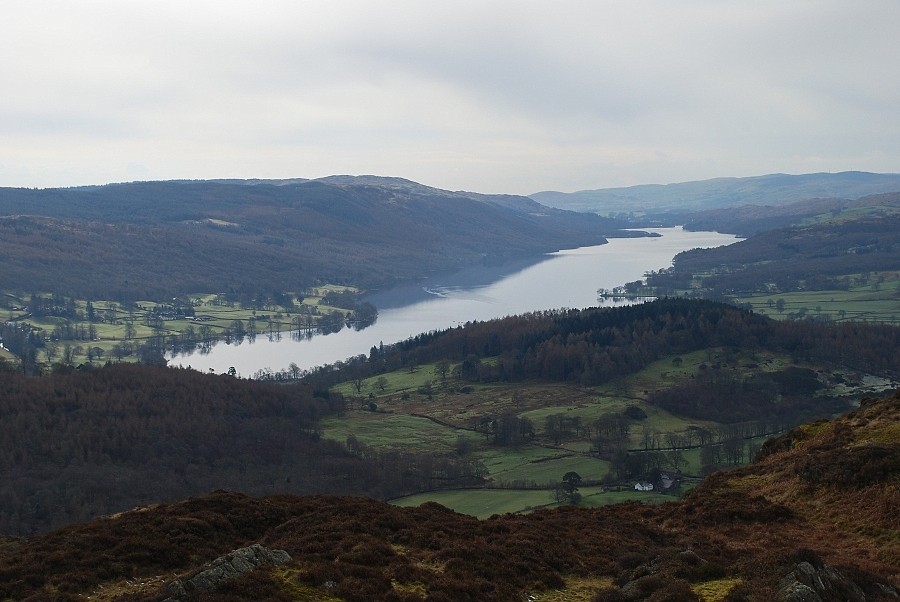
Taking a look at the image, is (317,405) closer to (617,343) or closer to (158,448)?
(158,448)

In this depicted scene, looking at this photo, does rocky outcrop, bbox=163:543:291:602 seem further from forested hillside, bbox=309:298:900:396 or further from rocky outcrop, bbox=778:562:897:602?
forested hillside, bbox=309:298:900:396

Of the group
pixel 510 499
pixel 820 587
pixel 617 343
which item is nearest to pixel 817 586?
pixel 820 587

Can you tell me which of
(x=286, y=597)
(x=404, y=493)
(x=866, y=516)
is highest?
(x=286, y=597)

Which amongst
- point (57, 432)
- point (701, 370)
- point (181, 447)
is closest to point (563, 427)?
point (701, 370)

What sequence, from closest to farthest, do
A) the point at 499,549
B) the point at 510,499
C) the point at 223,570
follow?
the point at 223,570, the point at 499,549, the point at 510,499

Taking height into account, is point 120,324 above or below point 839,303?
below

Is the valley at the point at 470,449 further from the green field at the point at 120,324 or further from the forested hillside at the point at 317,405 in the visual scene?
the green field at the point at 120,324

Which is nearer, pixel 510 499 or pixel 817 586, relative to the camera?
pixel 817 586

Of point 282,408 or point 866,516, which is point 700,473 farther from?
point 282,408
